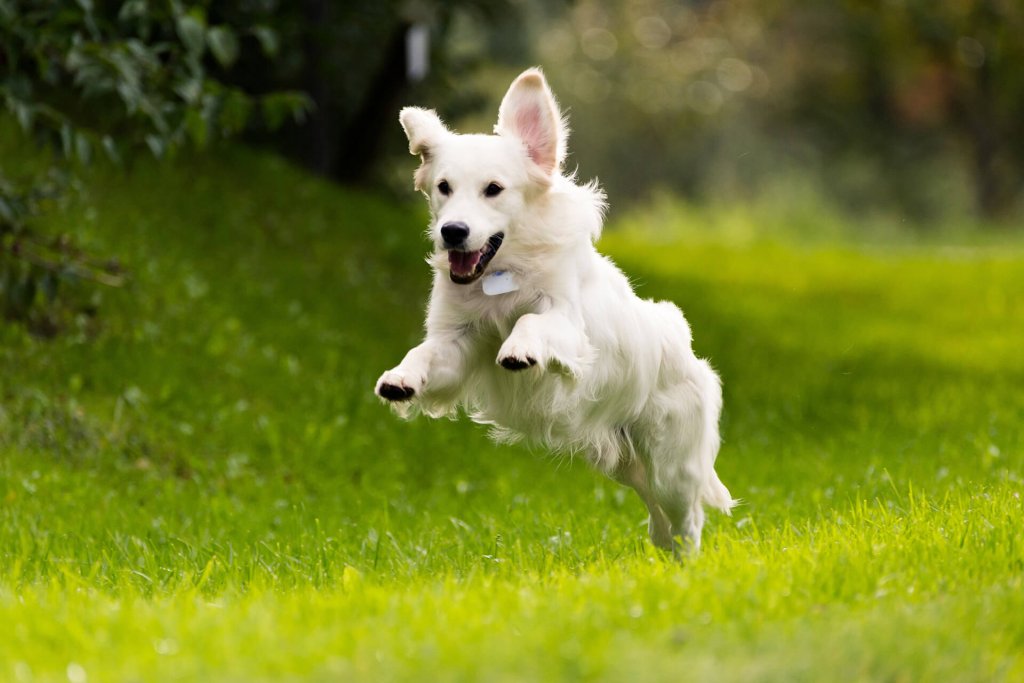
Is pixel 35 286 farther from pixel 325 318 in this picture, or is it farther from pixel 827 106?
pixel 827 106

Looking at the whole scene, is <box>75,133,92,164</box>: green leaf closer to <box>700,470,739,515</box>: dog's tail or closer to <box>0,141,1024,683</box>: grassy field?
<box>0,141,1024,683</box>: grassy field

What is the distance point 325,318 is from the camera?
11.2 meters

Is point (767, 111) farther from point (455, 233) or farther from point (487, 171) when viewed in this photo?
point (455, 233)

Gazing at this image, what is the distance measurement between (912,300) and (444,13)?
6450 millimetres

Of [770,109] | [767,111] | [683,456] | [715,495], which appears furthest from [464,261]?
[767,111]

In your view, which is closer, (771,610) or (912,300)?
(771,610)

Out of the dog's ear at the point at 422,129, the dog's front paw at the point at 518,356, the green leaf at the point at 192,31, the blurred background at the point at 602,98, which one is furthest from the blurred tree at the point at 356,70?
the dog's front paw at the point at 518,356

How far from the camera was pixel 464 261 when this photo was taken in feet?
16.9

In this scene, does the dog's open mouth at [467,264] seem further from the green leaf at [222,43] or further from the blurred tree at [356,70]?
the blurred tree at [356,70]

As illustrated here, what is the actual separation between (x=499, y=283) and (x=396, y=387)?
0.73 metres

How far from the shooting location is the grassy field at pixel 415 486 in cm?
370

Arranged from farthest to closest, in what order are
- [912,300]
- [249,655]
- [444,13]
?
[912,300] → [444,13] → [249,655]

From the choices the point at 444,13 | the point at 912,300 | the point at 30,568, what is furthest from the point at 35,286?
the point at 912,300

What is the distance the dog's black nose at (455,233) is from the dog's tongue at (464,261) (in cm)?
16
